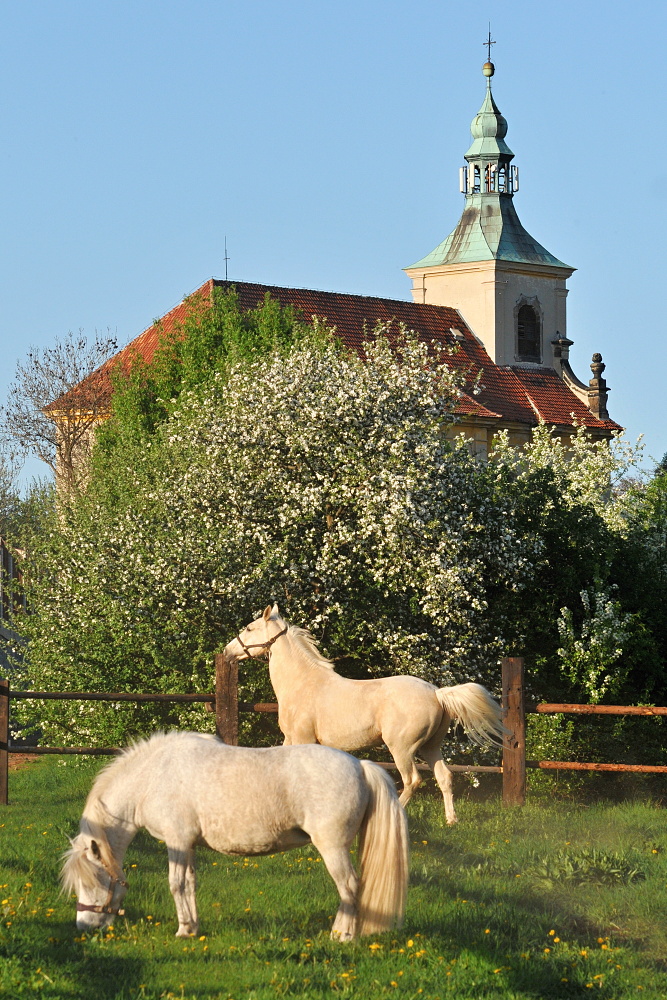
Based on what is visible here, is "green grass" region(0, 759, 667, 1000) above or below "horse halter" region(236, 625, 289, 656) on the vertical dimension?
below

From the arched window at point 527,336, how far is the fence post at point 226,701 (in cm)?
5304

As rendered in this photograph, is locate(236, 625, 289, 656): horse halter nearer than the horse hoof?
No

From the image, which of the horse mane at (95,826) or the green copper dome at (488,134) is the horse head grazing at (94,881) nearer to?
the horse mane at (95,826)

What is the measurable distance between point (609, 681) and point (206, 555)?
5.99 m

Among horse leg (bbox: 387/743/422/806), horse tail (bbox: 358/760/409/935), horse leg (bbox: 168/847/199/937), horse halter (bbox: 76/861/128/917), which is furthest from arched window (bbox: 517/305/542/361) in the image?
horse halter (bbox: 76/861/128/917)

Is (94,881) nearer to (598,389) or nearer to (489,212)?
(598,389)

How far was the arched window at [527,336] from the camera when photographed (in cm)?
6569

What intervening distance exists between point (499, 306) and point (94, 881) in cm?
5878

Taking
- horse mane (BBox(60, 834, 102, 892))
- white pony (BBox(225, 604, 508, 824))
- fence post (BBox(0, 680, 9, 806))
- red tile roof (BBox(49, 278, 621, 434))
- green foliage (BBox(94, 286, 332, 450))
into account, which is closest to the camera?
horse mane (BBox(60, 834, 102, 892))

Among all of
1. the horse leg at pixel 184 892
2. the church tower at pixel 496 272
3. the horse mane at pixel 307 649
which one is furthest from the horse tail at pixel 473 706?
the church tower at pixel 496 272

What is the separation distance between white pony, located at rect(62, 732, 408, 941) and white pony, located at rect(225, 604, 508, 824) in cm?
401

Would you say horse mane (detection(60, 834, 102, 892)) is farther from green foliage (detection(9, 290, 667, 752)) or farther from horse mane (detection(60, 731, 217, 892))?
green foliage (detection(9, 290, 667, 752))

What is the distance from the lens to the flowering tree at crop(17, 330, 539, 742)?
16781 mm

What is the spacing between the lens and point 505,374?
206 ft
